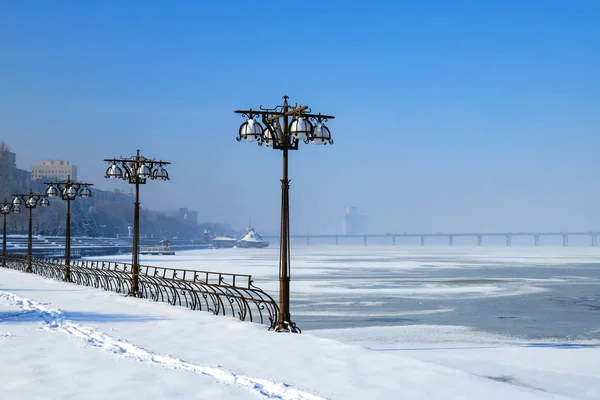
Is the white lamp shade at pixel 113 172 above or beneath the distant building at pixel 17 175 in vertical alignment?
beneath

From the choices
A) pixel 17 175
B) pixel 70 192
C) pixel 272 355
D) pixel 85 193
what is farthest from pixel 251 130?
pixel 17 175

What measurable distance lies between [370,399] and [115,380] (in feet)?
12.3

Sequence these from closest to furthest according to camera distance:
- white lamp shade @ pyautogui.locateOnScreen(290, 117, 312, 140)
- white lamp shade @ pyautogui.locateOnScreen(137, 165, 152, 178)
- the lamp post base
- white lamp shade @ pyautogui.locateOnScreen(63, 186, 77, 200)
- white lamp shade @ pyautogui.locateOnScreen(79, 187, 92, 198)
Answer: white lamp shade @ pyautogui.locateOnScreen(290, 117, 312, 140) < the lamp post base < white lamp shade @ pyautogui.locateOnScreen(137, 165, 152, 178) < white lamp shade @ pyautogui.locateOnScreen(79, 187, 92, 198) < white lamp shade @ pyautogui.locateOnScreen(63, 186, 77, 200)

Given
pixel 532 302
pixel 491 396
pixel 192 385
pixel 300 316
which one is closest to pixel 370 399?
pixel 491 396

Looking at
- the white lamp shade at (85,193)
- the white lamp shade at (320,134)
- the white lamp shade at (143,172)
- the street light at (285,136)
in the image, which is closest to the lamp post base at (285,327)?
the street light at (285,136)

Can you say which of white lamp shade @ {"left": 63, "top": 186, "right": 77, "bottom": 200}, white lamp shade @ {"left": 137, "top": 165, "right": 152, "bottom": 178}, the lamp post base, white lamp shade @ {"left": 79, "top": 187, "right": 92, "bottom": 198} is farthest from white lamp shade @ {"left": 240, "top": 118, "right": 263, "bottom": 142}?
white lamp shade @ {"left": 63, "top": 186, "right": 77, "bottom": 200}

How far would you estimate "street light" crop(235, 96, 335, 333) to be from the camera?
53.0 ft

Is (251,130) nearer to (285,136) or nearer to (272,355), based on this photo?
(285,136)

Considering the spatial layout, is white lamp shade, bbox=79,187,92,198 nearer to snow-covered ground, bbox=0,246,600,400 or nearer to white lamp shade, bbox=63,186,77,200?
white lamp shade, bbox=63,186,77,200

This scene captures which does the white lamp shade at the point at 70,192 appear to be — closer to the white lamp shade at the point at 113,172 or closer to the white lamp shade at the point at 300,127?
the white lamp shade at the point at 113,172

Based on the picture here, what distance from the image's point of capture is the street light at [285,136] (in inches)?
636

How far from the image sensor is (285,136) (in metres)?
16.7

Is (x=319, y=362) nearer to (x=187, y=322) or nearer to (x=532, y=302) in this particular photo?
(x=187, y=322)

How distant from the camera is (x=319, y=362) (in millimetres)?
11992
